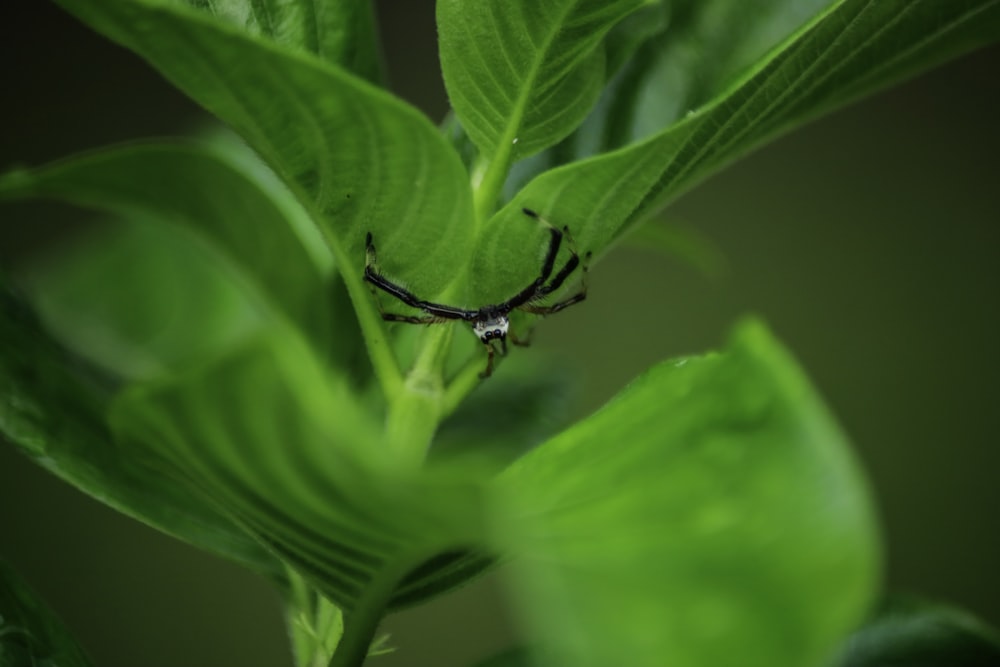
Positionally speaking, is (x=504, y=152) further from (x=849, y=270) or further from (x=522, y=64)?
(x=849, y=270)

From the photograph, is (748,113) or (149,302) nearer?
(748,113)

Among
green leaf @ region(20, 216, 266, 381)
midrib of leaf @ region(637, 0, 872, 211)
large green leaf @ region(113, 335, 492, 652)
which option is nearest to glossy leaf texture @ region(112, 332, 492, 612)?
large green leaf @ region(113, 335, 492, 652)

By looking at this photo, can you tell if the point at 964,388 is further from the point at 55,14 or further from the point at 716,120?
the point at 55,14

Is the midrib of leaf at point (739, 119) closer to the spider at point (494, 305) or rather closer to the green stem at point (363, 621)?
the spider at point (494, 305)

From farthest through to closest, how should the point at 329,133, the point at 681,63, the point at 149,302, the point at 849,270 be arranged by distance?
the point at 849,270
the point at 149,302
the point at 681,63
the point at 329,133

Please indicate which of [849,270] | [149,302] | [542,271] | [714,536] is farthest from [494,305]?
[849,270]

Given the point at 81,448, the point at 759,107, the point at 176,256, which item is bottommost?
the point at 81,448
